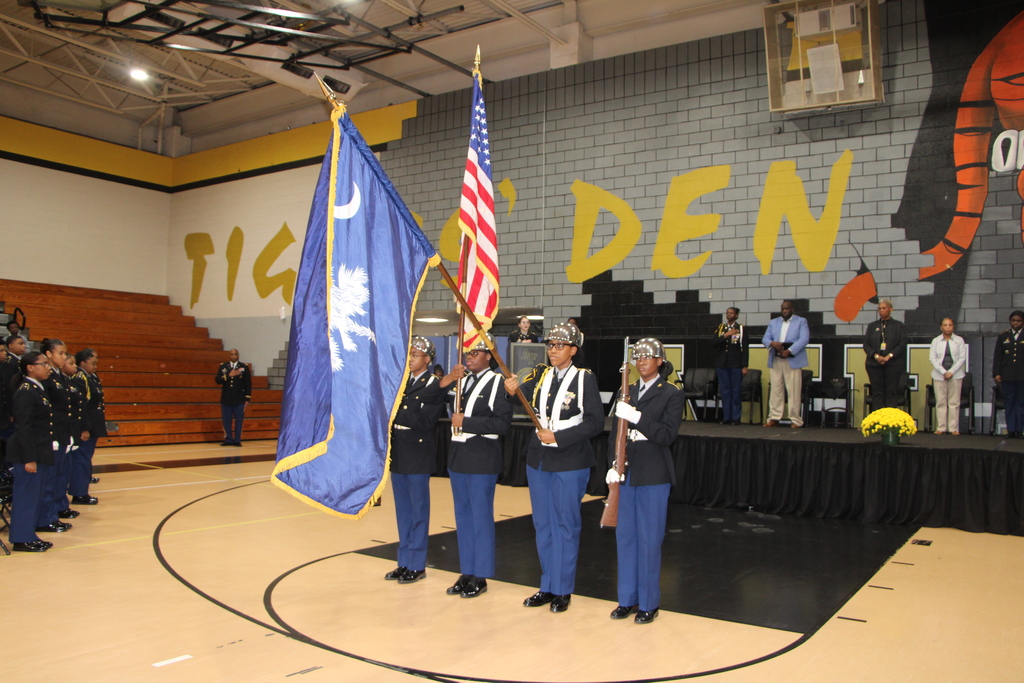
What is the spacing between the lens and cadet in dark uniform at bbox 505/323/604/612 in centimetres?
468

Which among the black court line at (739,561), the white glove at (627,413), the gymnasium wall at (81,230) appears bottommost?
the black court line at (739,561)

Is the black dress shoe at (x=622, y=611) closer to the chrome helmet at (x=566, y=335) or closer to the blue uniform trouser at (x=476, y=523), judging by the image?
the blue uniform trouser at (x=476, y=523)

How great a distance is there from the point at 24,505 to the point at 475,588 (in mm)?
3698

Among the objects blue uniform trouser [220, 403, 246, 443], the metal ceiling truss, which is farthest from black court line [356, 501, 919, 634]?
the metal ceiling truss

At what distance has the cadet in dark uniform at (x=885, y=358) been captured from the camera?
31.4 feet

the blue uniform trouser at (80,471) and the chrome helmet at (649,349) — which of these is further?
the blue uniform trouser at (80,471)

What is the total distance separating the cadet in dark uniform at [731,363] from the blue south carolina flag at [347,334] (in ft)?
24.4

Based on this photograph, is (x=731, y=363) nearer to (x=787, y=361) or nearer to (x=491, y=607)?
(x=787, y=361)

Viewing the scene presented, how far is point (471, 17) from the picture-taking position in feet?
47.4

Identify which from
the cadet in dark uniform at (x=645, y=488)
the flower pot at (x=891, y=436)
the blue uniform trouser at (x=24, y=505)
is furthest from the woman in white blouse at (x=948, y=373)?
the blue uniform trouser at (x=24, y=505)

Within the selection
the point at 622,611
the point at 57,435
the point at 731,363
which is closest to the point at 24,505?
the point at 57,435

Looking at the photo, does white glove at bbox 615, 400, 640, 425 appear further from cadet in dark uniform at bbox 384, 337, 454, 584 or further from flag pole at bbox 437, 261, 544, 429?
cadet in dark uniform at bbox 384, 337, 454, 584

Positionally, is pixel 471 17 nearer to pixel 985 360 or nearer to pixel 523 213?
pixel 523 213

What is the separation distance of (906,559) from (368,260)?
492cm
